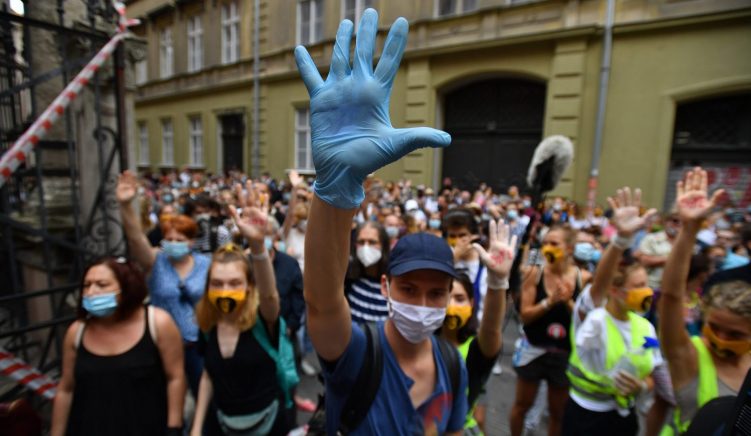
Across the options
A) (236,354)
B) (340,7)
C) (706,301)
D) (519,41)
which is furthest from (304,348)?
(340,7)

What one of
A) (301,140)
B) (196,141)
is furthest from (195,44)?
(301,140)

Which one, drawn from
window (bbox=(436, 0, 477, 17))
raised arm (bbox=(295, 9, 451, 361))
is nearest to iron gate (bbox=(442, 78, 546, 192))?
window (bbox=(436, 0, 477, 17))

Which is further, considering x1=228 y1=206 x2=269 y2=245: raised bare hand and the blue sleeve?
x1=228 y1=206 x2=269 y2=245: raised bare hand

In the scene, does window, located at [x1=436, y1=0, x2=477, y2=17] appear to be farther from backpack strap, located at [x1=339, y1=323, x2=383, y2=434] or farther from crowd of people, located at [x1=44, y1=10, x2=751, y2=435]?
backpack strap, located at [x1=339, y1=323, x2=383, y2=434]

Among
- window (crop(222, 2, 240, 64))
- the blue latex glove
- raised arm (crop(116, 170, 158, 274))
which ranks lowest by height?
raised arm (crop(116, 170, 158, 274))

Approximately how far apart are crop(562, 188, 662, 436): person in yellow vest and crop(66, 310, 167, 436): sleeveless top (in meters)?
2.33

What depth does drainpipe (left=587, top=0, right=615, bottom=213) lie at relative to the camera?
8297mm

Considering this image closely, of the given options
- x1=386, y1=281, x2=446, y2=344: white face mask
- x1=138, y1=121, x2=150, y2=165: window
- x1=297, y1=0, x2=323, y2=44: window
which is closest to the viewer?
x1=386, y1=281, x2=446, y2=344: white face mask

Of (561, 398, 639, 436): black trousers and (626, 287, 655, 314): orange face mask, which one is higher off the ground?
(626, 287, 655, 314): orange face mask

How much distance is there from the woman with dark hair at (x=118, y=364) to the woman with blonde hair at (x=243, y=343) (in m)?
0.17

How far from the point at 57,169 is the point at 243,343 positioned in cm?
239

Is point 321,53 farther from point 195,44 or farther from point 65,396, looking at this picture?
point 65,396

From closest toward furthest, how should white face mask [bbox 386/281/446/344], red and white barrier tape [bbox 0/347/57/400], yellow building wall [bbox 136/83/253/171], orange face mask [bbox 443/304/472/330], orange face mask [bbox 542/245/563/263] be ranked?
white face mask [bbox 386/281/446/344], orange face mask [bbox 443/304/472/330], red and white barrier tape [bbox 0/347/57/400], orange face mask [bbox 542/245/563/263], yellow building wall [bbox 136/83/253/171]

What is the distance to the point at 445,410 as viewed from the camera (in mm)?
1409
